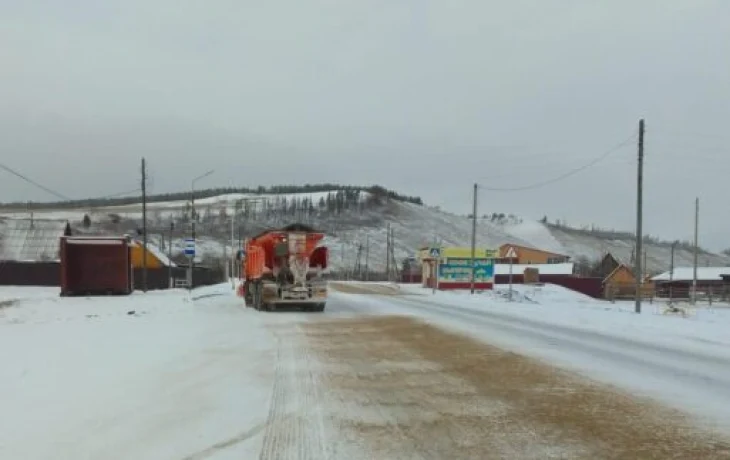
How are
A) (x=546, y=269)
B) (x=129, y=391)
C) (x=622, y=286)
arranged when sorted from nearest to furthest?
(x=129, y=391) < (x=622, y=286) < (x=546, y=269)

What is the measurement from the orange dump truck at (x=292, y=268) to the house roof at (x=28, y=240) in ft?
198

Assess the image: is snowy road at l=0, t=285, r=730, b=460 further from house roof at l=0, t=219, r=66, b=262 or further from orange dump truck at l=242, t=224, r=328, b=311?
house roof at l=0, t=219, r=66, b=262

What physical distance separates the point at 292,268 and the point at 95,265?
2140 centimetres

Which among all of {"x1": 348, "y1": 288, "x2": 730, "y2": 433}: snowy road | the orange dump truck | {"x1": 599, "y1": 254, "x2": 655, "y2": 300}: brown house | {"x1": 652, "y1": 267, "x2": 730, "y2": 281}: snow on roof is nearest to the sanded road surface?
{"x1": 348, "y1": 288, "x2": 730, "y2": 433}: snowy road

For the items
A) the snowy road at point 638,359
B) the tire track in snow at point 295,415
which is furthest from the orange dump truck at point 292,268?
the tire track in snow at point 295,415

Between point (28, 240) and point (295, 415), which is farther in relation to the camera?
point (28, 240)

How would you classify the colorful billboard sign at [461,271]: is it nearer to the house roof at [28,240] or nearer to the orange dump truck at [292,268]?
the orange dump truck at [292,268]

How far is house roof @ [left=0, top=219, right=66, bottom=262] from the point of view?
8331 cm

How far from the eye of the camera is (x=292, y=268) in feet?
89.6

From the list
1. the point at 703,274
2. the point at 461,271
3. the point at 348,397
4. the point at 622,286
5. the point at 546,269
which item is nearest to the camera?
the point at 348,397

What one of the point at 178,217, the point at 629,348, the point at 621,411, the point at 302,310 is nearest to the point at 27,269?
the point at 302,310

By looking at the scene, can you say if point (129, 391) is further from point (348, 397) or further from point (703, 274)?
point (703, 274)

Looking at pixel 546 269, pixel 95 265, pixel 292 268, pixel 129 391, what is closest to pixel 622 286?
pixel 546 269

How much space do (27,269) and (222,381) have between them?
6169 cm
